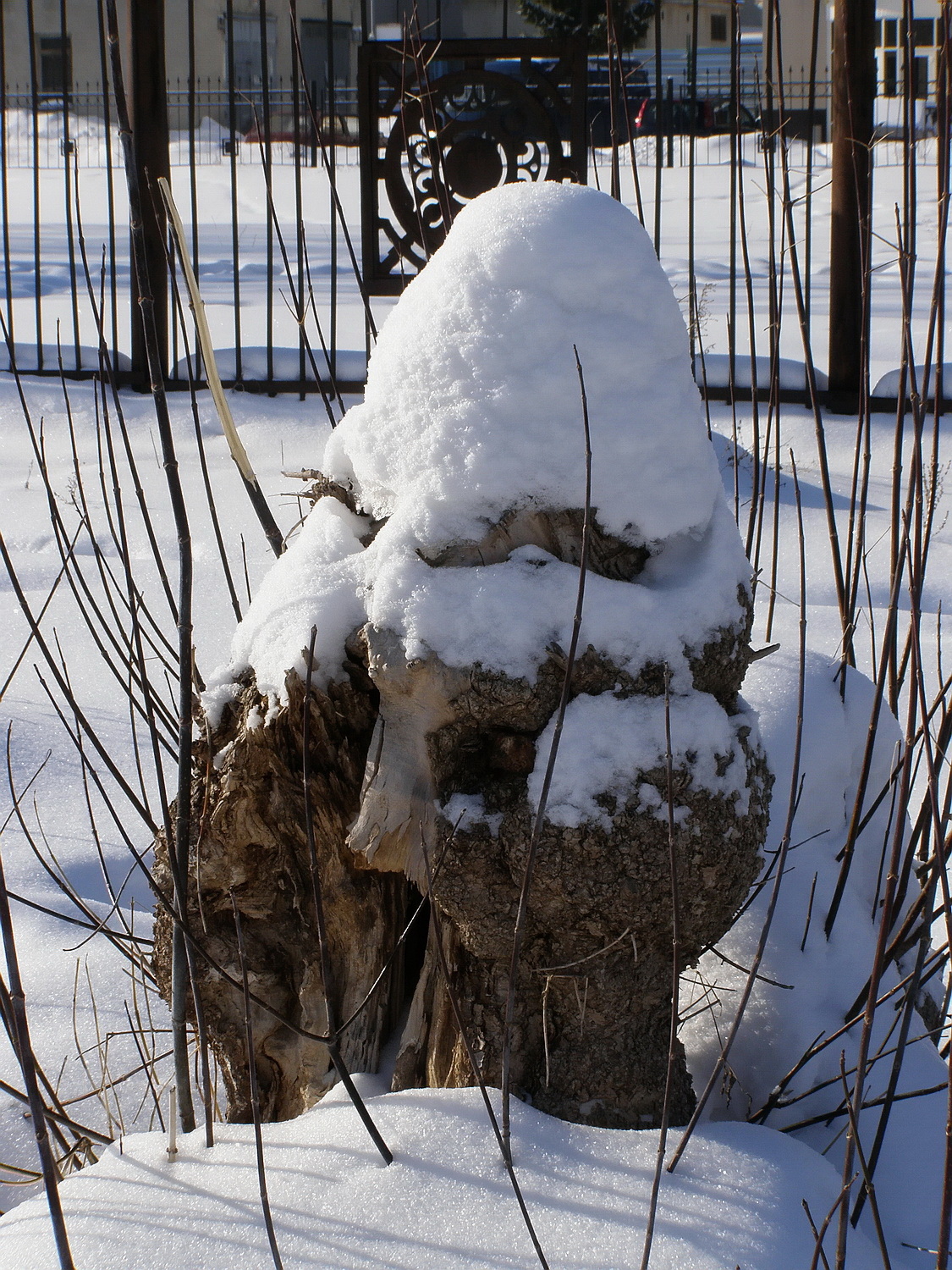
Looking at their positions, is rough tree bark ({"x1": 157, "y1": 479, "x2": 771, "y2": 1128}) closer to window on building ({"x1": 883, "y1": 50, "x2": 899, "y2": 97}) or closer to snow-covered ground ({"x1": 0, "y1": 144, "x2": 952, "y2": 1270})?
snow-covered ground ({"x1": 0, "y1": 144, "x2": 952, "y2": 1270})

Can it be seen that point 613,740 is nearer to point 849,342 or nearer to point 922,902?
point 922,902

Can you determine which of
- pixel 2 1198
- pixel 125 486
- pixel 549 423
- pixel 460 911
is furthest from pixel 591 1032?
pixel 125 486

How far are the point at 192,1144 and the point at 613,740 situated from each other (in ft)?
2.01

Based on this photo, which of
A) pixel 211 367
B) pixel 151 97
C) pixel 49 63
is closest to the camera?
pixel 211 367

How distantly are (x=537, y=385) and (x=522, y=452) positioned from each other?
72mm

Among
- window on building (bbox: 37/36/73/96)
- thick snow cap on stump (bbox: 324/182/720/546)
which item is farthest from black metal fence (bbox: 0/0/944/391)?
window on building (bbox: 37/36/73/96)

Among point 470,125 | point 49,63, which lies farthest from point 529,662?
point 49,63

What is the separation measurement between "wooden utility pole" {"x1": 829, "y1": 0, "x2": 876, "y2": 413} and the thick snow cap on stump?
2.25 meters

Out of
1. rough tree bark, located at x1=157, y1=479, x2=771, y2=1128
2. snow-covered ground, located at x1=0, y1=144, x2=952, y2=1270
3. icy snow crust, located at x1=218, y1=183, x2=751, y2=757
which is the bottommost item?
snow-covered ground, located at x1=0, y1=144, x2=952, y2=1270

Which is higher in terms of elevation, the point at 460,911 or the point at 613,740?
the point at 613,740

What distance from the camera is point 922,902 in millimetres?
1124

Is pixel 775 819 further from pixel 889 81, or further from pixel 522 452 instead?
pixel 889 81

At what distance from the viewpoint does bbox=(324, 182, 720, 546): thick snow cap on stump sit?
3.64 ft

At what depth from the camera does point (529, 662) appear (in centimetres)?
107
